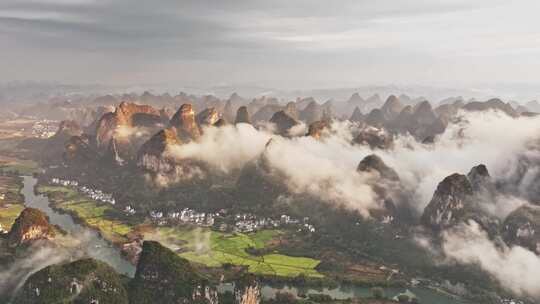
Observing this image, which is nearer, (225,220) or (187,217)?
(225,220)

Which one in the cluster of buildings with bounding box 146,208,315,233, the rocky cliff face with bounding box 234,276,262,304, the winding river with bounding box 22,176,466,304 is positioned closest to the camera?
the rocky cliff face with bounding box 234,276,262,304

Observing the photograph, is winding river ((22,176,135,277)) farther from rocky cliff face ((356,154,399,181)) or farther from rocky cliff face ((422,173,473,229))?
rocky cliff face ((356,154,399,181))

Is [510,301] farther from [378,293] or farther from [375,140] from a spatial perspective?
[375,140]

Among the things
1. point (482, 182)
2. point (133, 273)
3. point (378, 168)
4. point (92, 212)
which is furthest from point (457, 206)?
point (92, 212)

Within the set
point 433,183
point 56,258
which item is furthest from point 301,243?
point 56,258

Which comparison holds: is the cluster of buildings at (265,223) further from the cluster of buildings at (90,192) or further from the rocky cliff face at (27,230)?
the rocky cliff face at (27,230)

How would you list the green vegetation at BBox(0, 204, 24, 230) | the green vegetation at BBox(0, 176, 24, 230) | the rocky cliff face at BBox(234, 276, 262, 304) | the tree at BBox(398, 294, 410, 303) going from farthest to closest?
the green vegetation at BBox(0, 176, 24, 230)
the green vegetation at BBox(0, 204, 24, 230)
the tree at BBox(398, 294, 410, 303)
the rocky cliff face at BBox(234, 276, 262, 304)

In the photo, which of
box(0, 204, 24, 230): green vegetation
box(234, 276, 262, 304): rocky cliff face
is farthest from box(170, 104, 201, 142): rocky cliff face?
box(234, 276, 262, 304): rocky cliff face
